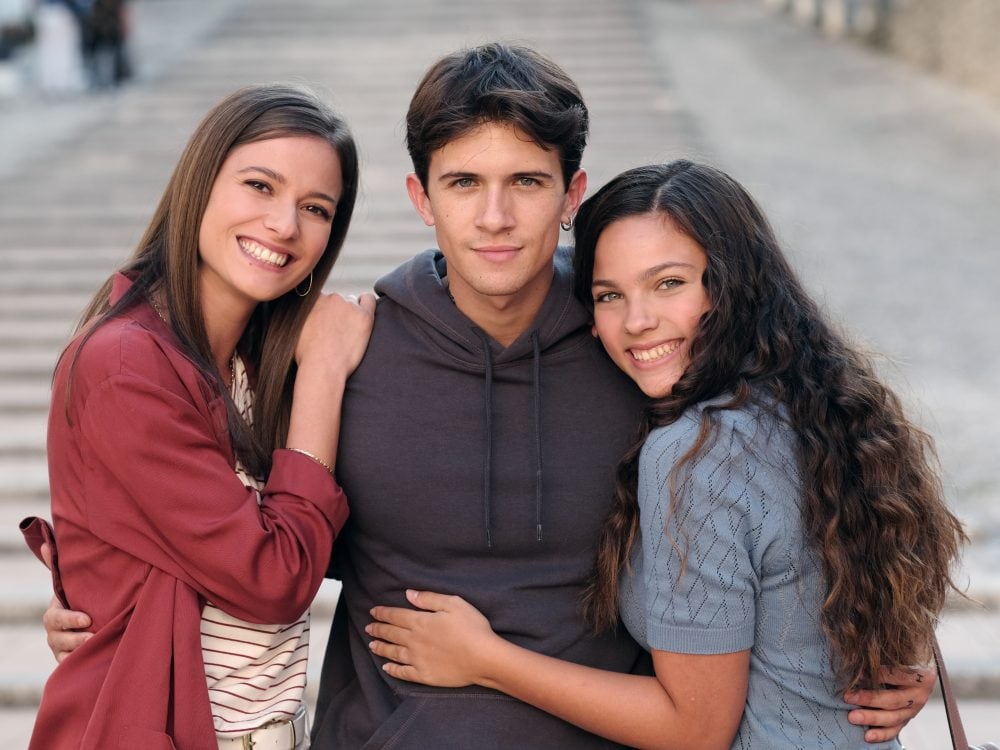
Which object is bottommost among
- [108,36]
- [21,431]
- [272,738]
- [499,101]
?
[21,431]

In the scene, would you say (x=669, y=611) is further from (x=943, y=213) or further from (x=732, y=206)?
(x=943, y=213)

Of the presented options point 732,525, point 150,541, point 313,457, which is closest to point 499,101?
point 313,457

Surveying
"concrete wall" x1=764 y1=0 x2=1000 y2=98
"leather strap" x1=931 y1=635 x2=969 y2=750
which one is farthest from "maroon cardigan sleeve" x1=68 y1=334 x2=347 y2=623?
"concrete wall" x1=764 y1=0 x2=1000 y2=98

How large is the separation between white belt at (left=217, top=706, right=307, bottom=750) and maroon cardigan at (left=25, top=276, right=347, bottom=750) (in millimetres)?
163

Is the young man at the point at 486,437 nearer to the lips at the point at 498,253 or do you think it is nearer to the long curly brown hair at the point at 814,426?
the lips at the point at 498,253

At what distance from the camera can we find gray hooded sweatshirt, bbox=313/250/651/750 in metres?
2.22

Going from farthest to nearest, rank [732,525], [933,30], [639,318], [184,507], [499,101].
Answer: [933,30]
[499,101]
[639,318]
[184,507]
[732,525]

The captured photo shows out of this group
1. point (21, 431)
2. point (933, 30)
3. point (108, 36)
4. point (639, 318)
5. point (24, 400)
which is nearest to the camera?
Result: point (639, 318)

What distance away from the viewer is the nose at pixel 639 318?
6.92ft

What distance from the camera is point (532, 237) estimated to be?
229 centimetres

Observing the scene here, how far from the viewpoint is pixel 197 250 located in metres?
2.30

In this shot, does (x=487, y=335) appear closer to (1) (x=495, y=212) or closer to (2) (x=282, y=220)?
(1) (x=495, y=212)

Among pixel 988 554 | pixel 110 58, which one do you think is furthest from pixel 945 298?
pixel 110 58

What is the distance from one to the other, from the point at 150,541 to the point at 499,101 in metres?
1.03
